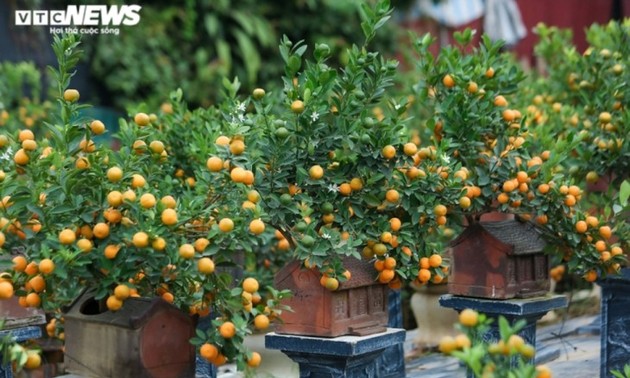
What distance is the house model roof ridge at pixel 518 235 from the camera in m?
4.68

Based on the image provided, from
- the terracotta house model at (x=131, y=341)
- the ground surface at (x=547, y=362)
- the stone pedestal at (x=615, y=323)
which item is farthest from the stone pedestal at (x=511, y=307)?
the terracotta house model at (x=131, y=341)

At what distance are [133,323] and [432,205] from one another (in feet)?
4.60

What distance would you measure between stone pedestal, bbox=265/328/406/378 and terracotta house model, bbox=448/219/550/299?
2.39 ft

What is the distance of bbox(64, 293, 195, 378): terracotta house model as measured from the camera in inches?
137

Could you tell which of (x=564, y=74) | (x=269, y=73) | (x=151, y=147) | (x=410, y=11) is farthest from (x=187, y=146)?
(x=410, y=11)

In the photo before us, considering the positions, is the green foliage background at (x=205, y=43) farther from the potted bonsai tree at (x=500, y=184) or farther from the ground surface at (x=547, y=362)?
the potted bonsai tree at (x=500, y=184)

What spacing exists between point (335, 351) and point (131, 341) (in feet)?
2.92

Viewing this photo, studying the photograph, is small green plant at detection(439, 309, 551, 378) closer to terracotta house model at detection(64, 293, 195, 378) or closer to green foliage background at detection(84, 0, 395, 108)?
terracotta house model at detection(64, 293, 195, 378)

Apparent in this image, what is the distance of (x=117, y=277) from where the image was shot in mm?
3338

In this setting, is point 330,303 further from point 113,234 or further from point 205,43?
point 205,43

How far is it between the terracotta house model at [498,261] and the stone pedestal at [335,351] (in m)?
0.73

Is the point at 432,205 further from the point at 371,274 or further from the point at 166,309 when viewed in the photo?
the point at 166,309

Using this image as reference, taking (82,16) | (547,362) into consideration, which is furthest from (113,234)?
(82,16)

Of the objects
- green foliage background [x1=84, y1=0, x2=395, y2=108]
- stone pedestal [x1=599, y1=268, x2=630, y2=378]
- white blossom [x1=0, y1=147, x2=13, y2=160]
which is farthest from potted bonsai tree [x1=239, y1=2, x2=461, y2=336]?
green foliage background [x1=84, y1=0, x2=395, y2=108]
